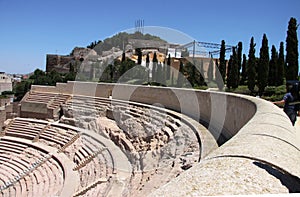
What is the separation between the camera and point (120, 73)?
27922 mm

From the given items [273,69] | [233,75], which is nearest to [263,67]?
[273,69]

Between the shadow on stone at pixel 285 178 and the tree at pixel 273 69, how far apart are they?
1610 centimetres

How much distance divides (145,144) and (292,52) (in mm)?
10053

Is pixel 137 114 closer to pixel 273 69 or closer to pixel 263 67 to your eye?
pixel 263 67

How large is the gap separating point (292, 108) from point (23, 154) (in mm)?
11042

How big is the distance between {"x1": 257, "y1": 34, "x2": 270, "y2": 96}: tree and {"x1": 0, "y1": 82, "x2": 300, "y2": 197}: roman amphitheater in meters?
5.91

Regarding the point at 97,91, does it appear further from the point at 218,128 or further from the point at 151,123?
the point at 218,128

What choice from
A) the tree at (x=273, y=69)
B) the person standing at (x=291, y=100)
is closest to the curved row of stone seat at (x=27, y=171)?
the person standing at (x=291, y=100)

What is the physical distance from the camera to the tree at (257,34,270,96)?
1566cm

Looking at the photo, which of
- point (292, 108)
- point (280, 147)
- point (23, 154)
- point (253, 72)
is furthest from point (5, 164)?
point (253, 72)

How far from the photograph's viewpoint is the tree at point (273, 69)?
16.7 meters

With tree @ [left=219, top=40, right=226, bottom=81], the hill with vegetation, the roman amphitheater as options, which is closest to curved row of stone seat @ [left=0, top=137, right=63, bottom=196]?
the roman amphitheater

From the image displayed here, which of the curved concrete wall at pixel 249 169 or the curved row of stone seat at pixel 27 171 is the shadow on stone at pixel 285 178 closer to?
the curved concrete wall at pixel 249 169

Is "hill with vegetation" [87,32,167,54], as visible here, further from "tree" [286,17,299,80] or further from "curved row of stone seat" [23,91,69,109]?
"tree" [286,17,299,80]
